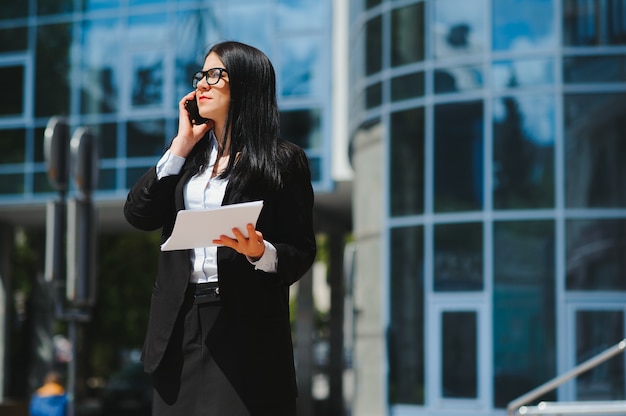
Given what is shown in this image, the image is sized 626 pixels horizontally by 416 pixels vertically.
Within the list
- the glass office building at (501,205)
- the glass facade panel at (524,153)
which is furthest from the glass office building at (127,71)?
the glass facade panel at (524,153)

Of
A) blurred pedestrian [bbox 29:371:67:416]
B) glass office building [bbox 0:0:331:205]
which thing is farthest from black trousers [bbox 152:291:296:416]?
glass office building [bbox 0:0:331:205]

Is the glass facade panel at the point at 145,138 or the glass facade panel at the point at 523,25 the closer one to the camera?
the glass facade panel at the point at 523,25

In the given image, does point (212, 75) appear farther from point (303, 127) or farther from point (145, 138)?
point (145, 138)

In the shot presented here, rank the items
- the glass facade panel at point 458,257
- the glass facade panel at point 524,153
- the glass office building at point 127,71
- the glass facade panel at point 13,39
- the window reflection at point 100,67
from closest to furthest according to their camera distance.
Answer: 1. the glass facade panel at point 524,153
2. the glass facade panel at point 458,257
3. the glass office building at point 127,71
4. the window reflection at point 100,67
5. the glass facade panel at point 13,39

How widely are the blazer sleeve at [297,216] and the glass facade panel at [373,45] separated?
15602 mm

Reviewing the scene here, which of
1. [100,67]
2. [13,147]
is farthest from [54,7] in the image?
[13,147]

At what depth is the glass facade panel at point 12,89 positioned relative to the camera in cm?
2567

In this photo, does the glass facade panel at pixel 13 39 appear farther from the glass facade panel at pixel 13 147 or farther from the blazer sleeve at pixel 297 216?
the blazer sleeve at pixel 297 216

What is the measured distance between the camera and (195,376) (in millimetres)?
3119

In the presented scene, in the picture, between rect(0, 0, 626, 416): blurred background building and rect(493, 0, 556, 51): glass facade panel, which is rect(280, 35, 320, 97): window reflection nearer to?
rect(0, 0, 626, 416): blurred background building

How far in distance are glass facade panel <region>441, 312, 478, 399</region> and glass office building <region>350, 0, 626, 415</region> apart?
2 cm

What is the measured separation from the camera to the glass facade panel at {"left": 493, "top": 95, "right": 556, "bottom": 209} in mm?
16719

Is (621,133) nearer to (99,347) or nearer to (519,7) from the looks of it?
(519,7)

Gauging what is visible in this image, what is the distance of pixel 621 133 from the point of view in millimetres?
16547
